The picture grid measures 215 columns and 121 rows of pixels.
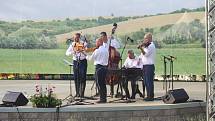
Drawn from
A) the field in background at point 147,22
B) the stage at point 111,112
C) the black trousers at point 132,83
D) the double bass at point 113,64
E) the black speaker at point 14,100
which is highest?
the field in background at point 147,22

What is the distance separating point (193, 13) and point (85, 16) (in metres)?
3.65

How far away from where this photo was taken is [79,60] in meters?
12.4

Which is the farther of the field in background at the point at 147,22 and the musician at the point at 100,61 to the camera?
the field in background at the point at 147,22

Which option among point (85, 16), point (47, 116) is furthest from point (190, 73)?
point (47, 116)

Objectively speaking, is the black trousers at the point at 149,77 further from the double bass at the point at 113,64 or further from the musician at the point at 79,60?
the musician at the point at 79,60

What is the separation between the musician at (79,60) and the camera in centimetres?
1224

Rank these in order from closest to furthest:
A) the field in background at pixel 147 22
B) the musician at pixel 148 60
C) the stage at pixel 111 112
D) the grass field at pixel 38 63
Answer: the stage at pixel 111 112 → the musician at pixel 148 60 → the field in background at pixel 147 22 → the grass field at pixel 38 63

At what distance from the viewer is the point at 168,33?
60.3ft

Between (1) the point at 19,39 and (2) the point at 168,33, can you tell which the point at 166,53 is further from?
(1) the point at 19,39

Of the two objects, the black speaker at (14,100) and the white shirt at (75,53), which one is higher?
the white shirt at (75,53)

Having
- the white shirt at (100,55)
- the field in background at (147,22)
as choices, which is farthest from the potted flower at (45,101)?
the field in background at (147,22)

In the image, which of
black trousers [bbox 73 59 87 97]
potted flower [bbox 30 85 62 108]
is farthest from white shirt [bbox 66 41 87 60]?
potted flower [bbox 30 85 62 108]

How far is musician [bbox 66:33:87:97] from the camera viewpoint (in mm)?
12242

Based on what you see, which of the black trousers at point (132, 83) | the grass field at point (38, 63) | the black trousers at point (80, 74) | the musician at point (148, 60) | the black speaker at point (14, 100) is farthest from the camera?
the grass field at point (38, 63)
